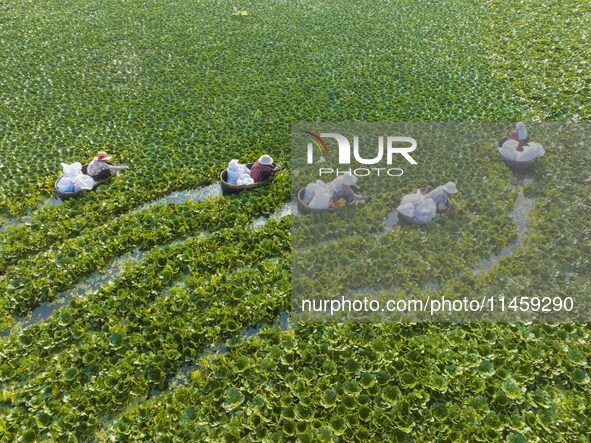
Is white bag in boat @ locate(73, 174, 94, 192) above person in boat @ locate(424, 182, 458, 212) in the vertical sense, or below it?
above

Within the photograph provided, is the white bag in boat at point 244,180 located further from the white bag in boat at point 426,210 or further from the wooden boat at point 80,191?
the white bag in boat at point 426,210

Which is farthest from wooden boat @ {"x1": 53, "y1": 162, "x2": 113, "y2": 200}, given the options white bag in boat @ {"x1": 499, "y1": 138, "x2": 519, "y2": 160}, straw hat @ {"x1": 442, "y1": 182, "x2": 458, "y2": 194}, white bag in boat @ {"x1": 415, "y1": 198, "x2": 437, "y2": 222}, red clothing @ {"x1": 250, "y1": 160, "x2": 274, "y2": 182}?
white bag in boat @ {"x1": 499, "y1": 138, "x2": 519, "y2": 160}

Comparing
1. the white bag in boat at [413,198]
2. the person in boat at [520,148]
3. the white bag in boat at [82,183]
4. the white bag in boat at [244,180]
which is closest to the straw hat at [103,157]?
the white bag in boat at [82,183]

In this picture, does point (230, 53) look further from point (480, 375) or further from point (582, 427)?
point (582, 427)

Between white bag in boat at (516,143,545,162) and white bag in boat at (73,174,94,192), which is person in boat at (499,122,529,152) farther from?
white bag in boat at (73,174,94,192)

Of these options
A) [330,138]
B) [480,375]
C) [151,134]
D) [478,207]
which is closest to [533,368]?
[480,375]
